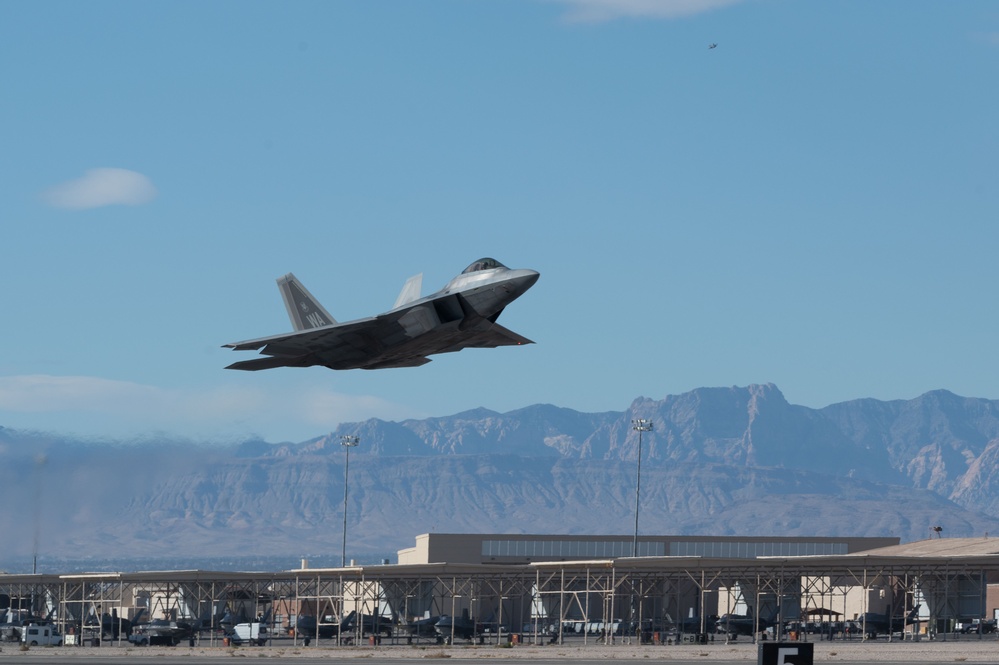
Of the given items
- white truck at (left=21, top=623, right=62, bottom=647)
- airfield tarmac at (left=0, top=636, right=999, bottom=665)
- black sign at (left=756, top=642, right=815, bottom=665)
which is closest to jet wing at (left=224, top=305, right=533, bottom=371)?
airfield tarmac at (left=0, top=636, right=999, bottom=665)

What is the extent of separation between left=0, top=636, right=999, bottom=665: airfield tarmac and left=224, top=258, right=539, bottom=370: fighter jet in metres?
21.8

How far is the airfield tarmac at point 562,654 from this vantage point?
2659 inches

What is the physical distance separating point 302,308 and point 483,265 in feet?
39.0

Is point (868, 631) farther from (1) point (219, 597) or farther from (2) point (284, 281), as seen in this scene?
(2) point (284, 281)

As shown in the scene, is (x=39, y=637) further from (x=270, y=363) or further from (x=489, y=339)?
(x=489, y=339)

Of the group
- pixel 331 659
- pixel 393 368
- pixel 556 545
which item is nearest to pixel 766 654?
pixel 393 368

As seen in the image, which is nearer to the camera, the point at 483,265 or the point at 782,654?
the point at 782,654

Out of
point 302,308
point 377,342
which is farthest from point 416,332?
point 302,308

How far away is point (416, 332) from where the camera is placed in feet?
157

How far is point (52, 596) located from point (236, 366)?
87.6 metres

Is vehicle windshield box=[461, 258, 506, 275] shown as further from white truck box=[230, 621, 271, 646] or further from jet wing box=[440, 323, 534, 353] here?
white truck box=[230, 621, 271, 646]

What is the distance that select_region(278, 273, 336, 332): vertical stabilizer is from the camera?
57.0 m

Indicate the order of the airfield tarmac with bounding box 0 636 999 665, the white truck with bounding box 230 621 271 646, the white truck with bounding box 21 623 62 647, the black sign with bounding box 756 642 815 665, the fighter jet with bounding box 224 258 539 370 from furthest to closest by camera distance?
1. the white truck with bounding box 230 621 271 646
2. the white truck with bounding box 21 623 62 647
3. the airfield tarmac with bounding box 0 636 999 665
4. the fighter jet with bounding box 224 258 539 370
5. the black sign with bounding box 756 642 815 665

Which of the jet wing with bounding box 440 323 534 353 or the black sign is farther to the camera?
the jet wing with bounding box 440 323 534 353
